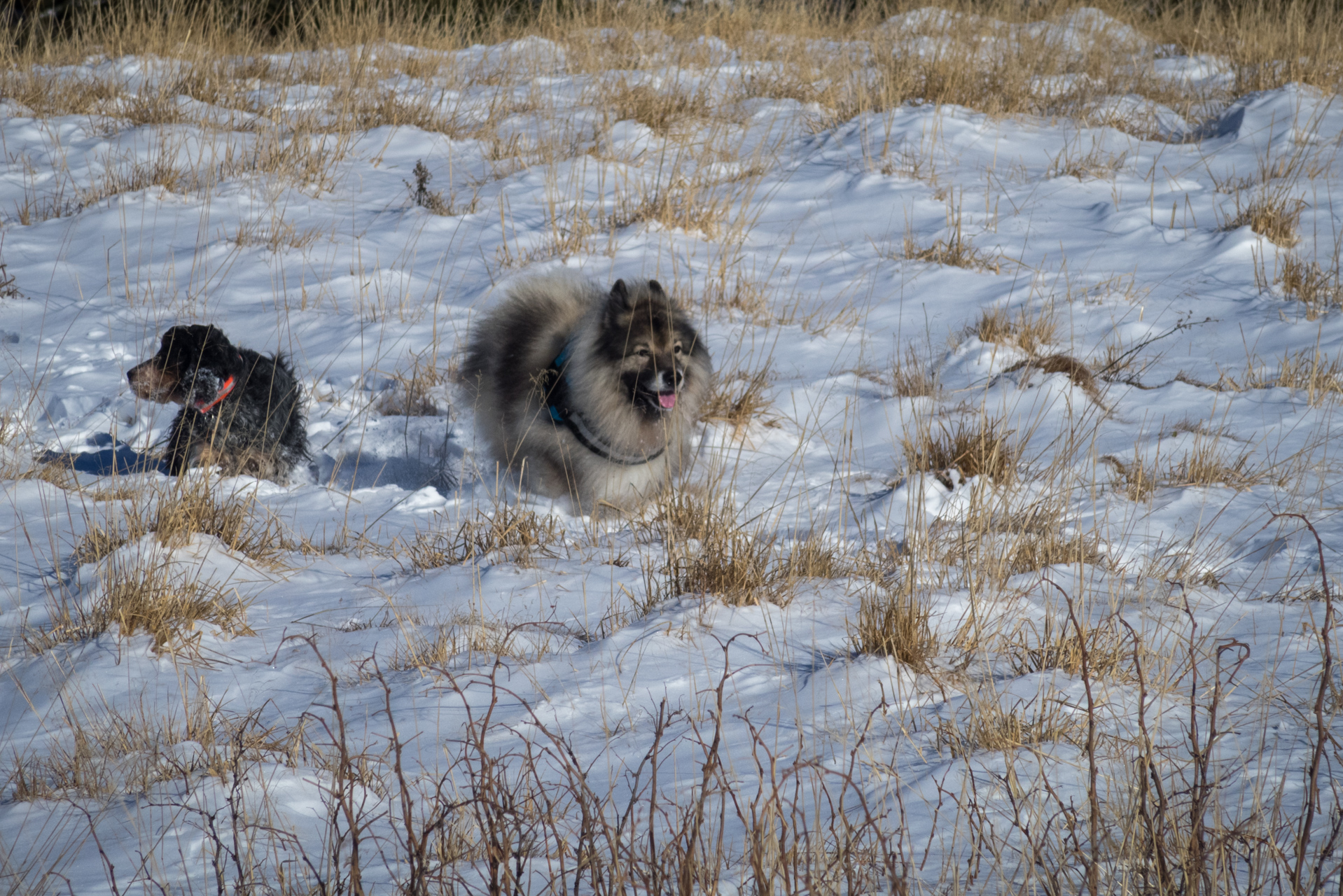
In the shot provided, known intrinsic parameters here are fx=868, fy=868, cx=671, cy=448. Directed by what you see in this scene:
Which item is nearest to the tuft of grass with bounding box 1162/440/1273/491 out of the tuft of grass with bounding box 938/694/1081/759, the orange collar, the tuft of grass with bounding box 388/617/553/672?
the tuft of grass with bounding box 938/694/1081/759

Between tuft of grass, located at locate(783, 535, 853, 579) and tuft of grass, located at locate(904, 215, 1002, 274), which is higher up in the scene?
tuft of grass, located at locate(904, 215, 1002, 274)

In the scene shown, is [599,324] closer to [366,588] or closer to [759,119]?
[366,588]

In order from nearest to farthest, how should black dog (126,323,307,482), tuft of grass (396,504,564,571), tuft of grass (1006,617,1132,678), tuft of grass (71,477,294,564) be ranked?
1. tuft of grass (1006,617,1132,678)
2. tuft of grass (71,477,294,564)
3. tuft of grass (396,504,564,571)
4. black dog (126,323,307,482)

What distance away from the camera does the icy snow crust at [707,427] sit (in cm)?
217

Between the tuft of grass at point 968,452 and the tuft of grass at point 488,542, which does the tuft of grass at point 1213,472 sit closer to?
the tuft of grass at point 968,452

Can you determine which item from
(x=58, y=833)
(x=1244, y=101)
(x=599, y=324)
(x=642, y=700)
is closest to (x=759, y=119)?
(x=1244, y=101)

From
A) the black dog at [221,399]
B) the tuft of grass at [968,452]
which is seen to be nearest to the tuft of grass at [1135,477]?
the tuft of grass at [968,452]

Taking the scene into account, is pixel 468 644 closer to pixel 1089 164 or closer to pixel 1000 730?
pixel 1000 730

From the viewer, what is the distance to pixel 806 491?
12.2 feet

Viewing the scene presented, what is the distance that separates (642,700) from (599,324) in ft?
7.09

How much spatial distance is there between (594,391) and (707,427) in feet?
2.66

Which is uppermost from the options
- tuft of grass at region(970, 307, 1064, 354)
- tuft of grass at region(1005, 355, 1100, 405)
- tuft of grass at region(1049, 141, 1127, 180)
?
tuft of grass at region(1049, 141, 1127, 180)

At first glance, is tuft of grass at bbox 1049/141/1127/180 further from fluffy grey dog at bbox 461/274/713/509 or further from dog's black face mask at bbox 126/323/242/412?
dog's black face mask at bbox 126/323/242/412

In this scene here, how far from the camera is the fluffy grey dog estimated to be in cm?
402
